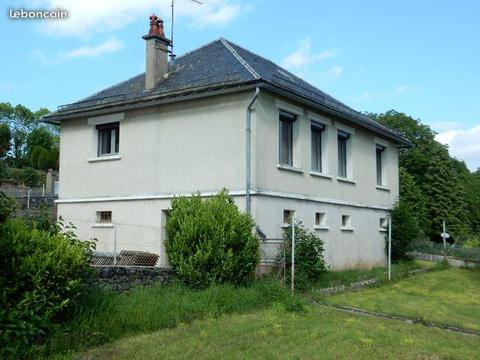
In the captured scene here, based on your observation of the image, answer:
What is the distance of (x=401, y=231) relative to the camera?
2280 cm

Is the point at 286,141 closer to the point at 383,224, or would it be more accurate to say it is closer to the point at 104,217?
the point at 104,217

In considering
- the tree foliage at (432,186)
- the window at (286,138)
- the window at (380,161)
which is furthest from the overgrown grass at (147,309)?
the tree foliage at (432,186)

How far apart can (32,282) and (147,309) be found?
2442 mm

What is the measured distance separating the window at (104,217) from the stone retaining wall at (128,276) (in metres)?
6.38

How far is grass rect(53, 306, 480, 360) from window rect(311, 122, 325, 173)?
8.71 meters

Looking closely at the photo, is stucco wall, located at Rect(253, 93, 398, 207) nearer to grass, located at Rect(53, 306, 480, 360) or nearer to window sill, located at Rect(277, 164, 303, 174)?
window sill, located at Rect(277, 164, 303, 174)

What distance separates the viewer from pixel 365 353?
7957 millimetres

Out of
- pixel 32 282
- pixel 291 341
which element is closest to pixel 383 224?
pixel 291 341

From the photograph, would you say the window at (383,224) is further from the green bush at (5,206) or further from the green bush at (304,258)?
the green bush at (5,206)

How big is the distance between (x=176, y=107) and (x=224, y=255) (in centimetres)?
631

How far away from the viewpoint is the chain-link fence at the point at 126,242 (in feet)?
47.6

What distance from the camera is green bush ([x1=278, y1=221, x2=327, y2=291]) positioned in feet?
46.7

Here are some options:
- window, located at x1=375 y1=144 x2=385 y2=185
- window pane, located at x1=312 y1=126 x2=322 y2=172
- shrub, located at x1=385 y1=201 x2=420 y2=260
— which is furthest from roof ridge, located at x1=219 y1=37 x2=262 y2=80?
shrub, located at x1=385 y1=201 x2=420 y2=260

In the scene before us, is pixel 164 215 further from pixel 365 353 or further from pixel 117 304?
pixel 365 353
